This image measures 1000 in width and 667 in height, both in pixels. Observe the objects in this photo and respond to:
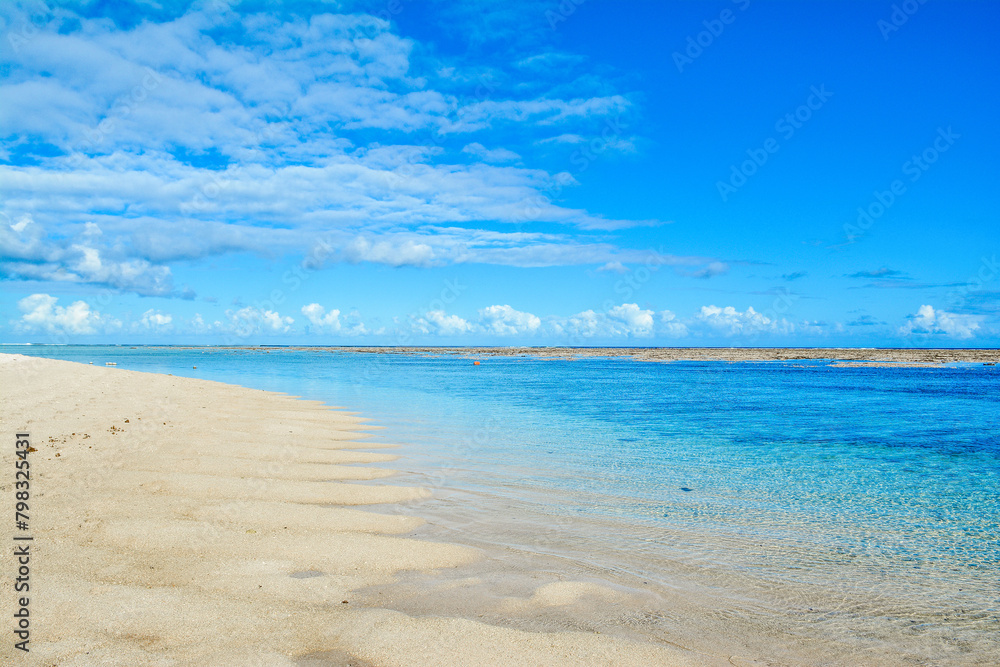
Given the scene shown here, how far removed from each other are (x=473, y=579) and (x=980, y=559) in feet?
27.3

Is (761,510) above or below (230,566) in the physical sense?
below

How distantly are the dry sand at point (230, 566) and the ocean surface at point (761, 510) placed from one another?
136 cm

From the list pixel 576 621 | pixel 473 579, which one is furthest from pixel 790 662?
pixel 473 579

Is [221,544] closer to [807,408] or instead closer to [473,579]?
[473,579]

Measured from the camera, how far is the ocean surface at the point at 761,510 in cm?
697

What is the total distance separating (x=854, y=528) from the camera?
1049 cm

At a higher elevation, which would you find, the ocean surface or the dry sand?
the dry sand

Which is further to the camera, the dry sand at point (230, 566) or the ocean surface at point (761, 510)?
the ocean surface at point (761, 510)

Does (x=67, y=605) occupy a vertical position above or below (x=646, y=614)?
above

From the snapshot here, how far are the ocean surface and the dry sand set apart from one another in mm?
1356

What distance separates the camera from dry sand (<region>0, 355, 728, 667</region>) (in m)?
5.45

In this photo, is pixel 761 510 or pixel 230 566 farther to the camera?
pixel 761 510

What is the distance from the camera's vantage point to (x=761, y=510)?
1166 centimetres

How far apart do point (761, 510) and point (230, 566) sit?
10155 mm
